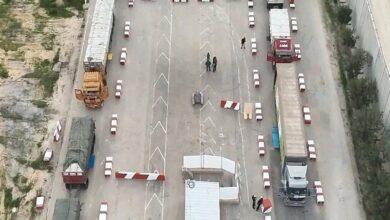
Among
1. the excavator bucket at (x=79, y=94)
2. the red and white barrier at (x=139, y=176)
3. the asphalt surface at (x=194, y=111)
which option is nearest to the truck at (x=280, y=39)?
the asphalt surface at (x=194, y=111)

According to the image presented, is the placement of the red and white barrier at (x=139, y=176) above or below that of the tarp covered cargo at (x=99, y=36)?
below

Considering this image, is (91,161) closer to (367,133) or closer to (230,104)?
(230,104)

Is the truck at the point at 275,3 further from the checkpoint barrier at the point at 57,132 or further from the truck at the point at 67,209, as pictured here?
the truck at the point at 67,209

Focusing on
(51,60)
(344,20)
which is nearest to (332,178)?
(344,20)

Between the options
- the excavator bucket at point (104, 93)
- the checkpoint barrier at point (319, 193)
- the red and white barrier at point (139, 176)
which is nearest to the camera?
the checkpoint barrier at point (319, 193)

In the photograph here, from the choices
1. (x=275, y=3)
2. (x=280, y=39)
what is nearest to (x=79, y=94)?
(x=280, y=39)
